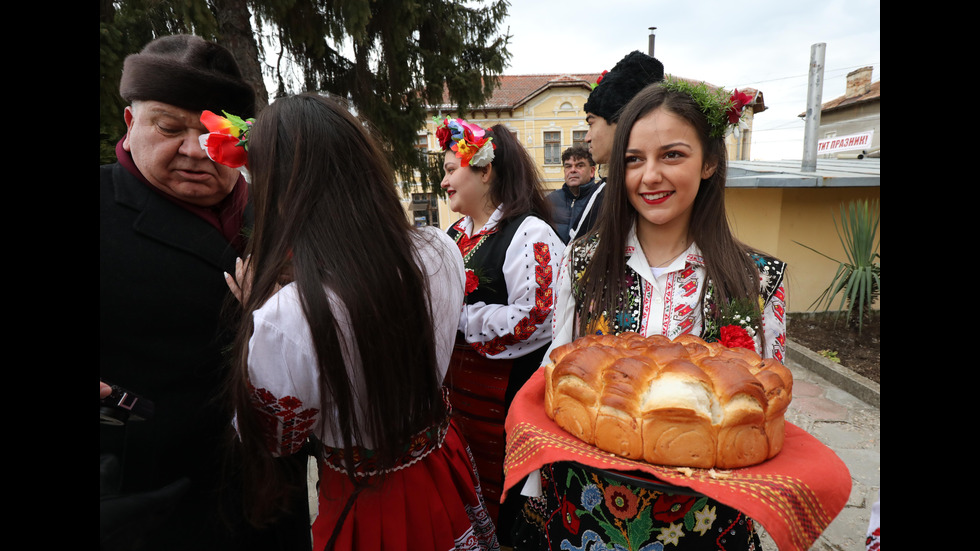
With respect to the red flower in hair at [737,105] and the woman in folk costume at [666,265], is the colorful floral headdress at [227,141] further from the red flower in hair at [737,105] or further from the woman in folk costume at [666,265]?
the red flower in hair at [737,105]

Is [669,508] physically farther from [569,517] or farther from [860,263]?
[860,263]

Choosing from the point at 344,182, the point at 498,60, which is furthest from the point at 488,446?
the point at 498,60

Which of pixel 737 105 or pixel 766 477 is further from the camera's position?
pixel 737 105

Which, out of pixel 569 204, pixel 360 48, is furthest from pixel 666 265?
pixel 360 48

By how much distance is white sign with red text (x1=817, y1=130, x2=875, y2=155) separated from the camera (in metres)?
23.0

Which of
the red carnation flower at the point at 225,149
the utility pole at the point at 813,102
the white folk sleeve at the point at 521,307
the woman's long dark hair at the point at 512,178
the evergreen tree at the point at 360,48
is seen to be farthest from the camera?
the utility pole at the point at 813,102

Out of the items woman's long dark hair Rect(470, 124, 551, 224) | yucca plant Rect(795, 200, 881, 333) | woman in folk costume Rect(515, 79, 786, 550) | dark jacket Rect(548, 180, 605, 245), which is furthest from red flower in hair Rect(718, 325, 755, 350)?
yucca plant Rect(795, 200, 881, 333)

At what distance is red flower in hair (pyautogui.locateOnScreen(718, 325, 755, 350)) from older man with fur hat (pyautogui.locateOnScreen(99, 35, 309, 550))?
1.59 metres

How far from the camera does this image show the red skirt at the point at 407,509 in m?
1.41

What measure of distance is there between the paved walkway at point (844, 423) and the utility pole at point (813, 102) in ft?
12.1

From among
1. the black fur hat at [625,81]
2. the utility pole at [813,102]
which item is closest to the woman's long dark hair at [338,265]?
the black fur hat at [625,81]

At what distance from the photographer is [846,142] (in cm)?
2422

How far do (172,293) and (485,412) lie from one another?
5.07 feet

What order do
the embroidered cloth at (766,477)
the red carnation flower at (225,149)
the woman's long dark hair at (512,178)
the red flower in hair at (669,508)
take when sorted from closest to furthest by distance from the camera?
the embroidered cloth at (766,477)
the red flower in hair at (669,508)
the red carnation flower at (225,149)
the woman's long dark hair at (512,178)
